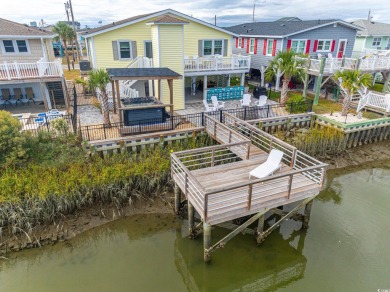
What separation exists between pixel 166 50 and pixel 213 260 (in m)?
12.1

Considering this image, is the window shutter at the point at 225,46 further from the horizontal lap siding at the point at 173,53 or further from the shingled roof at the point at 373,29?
the shingled roof at the point at 373,29

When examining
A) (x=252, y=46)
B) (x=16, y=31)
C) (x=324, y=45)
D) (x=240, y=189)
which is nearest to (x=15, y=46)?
(x=16, y=31)

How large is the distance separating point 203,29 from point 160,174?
43.7 ft

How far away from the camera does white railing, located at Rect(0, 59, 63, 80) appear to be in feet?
49.9

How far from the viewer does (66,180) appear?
32.7 feet

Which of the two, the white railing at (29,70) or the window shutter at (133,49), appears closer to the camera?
the white railing at (29,70)

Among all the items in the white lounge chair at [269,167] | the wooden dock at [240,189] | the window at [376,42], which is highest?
the window at [376,42]

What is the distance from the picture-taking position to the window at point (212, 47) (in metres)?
20.7

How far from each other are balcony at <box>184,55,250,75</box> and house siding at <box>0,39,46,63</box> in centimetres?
940

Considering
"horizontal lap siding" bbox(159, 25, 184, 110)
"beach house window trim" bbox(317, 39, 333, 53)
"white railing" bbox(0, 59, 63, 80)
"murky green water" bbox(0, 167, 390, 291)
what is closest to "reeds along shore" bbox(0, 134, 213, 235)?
"murky green water" bbox(0, 167, 390, 291)

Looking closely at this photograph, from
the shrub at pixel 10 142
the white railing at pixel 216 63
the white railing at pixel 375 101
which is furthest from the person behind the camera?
the white railing at pixel 216 63

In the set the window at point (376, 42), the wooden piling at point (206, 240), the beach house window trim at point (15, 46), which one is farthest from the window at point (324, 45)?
the beach house window trim at point (15, 46)

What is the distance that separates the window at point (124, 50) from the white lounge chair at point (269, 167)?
13.4 meters

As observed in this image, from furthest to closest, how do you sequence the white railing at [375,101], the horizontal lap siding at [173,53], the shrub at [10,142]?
the white railing at [375,101]
the horizontal lap siding at [173,53]
the shrub at [10,142]
